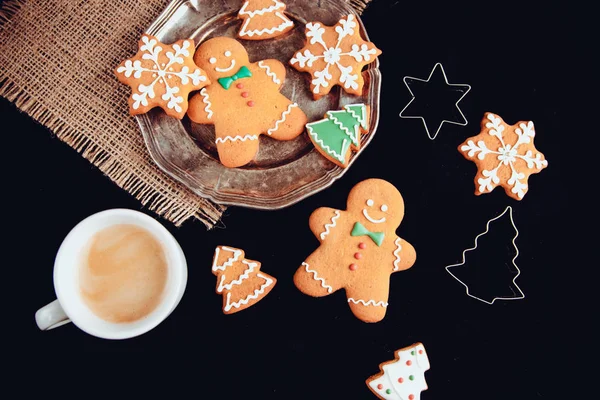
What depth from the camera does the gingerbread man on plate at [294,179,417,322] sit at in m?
0.98

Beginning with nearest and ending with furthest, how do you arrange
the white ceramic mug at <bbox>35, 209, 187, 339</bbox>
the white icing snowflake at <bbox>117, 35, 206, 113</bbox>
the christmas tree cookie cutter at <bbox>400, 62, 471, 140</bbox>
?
the white ceramic mug at <bbox>35, 209, 187, 339</bbox> → the white icing snowflake at <bbox>117, 35, 206, 113</bbox> → the christmas tree cookie cutter at <bbox>400, 62, 471, 140</bbox>

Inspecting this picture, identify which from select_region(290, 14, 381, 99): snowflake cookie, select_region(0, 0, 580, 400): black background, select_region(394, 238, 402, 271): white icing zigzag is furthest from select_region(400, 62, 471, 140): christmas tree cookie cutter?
select_region(394, 238, 402, 271): white icing zigzag

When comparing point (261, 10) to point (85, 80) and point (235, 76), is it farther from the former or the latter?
point (85, 80)

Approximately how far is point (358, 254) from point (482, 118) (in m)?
0.41

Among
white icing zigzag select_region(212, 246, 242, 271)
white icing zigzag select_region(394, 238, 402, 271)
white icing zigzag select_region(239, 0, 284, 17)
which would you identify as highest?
white icing zigzag select_region(239, 0, 284, 17)

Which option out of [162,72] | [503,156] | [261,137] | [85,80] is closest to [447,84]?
[503,156]

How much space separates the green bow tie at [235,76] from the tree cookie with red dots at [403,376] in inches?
25.2

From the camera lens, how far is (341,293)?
3.38ft

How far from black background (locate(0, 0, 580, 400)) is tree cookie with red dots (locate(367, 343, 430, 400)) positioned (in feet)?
0.10

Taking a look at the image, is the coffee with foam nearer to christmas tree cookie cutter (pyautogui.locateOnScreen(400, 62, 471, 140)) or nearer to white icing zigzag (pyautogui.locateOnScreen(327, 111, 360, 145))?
white icing zigzag (pyautogui.locateOnScreen(327, 111, 360, 145))

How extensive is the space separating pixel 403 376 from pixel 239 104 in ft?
2.11

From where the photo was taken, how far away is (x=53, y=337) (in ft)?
3.34

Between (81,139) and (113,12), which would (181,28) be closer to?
(113,12)

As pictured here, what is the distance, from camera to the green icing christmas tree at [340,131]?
0.96m
